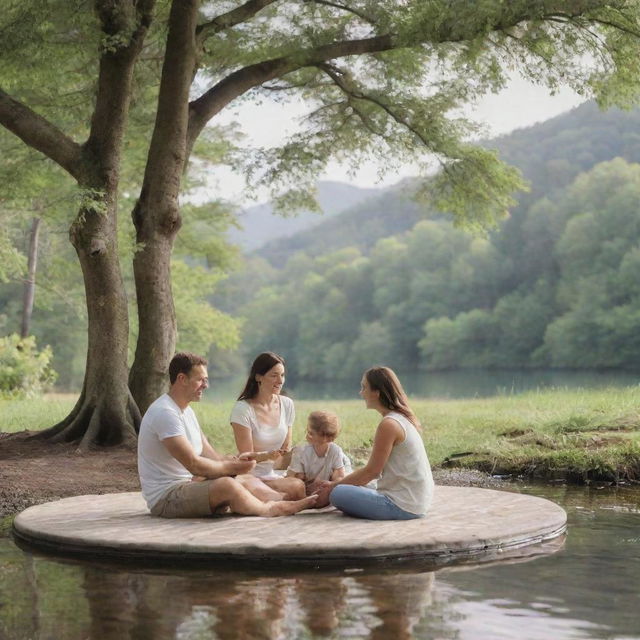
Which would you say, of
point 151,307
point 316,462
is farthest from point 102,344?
point 316,462

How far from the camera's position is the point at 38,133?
1323 centimetres

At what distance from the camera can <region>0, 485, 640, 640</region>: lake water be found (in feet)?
15.8

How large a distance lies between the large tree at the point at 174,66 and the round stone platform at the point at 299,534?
5.51 metres

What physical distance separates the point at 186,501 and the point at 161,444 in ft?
1.65

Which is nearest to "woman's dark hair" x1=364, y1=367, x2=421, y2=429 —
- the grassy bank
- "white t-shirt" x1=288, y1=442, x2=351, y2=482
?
"white t-shirt" x1=288, y1=442, x2=351, y2=482

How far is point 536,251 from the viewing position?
247 feet

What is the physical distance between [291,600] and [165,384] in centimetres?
859

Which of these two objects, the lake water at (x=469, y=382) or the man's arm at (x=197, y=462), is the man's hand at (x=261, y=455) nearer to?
the man's arm at (x=197, y=462)

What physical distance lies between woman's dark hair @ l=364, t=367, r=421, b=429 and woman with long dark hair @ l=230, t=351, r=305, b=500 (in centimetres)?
92

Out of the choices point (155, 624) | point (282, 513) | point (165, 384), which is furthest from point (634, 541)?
point (165, 384)

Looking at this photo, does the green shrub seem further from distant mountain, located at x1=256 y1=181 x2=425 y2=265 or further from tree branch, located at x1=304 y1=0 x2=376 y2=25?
distant mountain, located at x1=256 y1=181 x2=425 y2=265

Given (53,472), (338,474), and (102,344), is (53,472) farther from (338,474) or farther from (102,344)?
(338,474)

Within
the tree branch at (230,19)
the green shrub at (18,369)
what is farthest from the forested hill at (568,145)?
the tree branch at (230,19)

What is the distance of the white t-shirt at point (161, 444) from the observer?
23.1 ft
